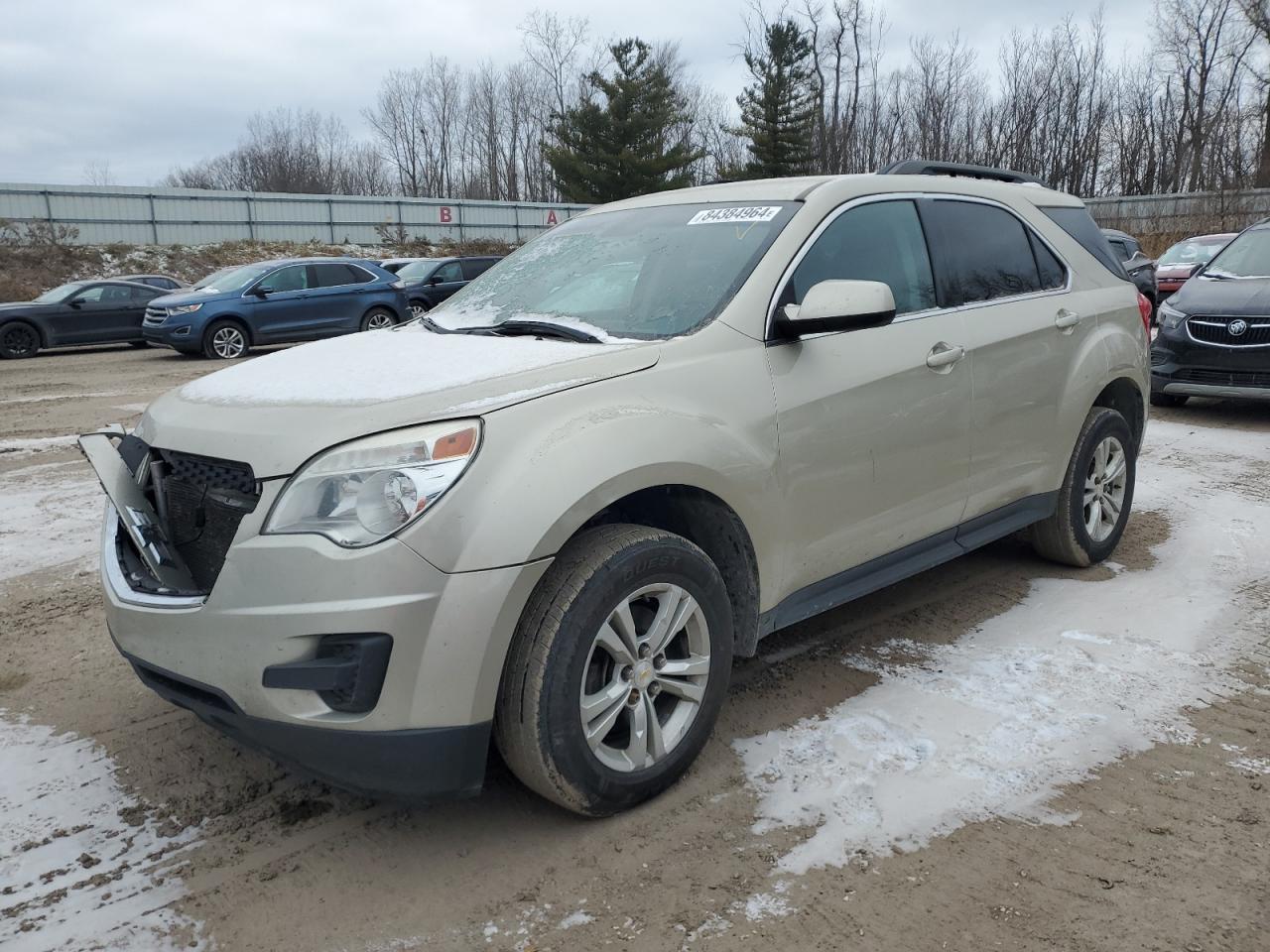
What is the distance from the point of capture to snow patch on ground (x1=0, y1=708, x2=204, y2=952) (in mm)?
2395

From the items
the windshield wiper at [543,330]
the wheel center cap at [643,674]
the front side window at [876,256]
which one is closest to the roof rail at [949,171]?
the front side window at [876,256]

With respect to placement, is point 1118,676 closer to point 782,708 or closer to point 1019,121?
point 782,708

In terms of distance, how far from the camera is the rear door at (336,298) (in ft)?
55.8

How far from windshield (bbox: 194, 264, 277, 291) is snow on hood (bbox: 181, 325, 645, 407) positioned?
46.2 ft

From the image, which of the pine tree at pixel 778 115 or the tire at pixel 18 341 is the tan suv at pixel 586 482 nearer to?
the tire at pixel 18 341

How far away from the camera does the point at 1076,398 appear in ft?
14.7

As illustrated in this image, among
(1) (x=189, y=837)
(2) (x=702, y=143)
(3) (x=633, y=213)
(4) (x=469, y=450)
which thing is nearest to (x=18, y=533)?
(1) (x=189, y=837)

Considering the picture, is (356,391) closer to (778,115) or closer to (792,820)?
(792,820)

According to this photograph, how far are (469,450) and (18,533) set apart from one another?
456cm

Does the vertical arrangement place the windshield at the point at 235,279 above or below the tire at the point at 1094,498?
above

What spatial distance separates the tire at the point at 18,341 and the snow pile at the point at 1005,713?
1783cm

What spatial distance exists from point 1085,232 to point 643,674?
3.50m

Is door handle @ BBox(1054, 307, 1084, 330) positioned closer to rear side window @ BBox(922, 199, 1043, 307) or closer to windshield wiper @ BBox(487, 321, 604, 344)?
rear side window @ BBox(922, 199, 1043, 307)

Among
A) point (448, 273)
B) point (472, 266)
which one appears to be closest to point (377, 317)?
point (448, 273)
